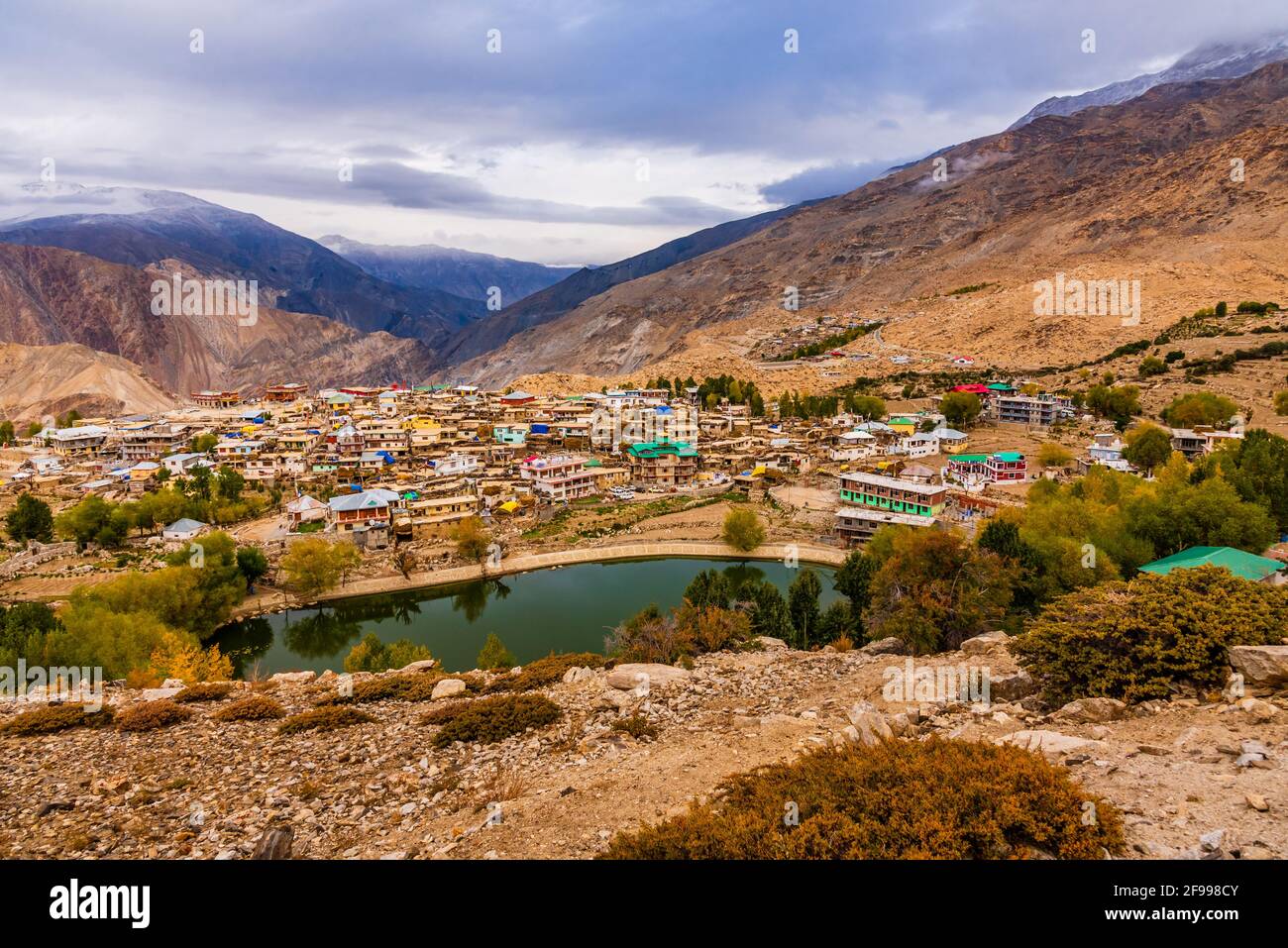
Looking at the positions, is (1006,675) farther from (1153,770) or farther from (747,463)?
(747,463)

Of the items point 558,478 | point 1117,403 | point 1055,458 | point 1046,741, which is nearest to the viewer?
point 1046,741

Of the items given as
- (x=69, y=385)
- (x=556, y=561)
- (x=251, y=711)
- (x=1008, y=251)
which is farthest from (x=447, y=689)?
(x=1008, y=251)

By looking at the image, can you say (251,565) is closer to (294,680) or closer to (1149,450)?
(294,680)

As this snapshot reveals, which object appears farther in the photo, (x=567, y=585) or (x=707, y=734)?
(x=567, y=585)

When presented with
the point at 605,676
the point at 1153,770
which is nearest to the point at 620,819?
the point at 1153,770

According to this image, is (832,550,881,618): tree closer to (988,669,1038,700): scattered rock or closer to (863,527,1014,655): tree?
(863,527,1014,655): tree

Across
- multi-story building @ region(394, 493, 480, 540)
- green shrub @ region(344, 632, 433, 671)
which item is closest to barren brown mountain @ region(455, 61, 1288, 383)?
multi-story building @ region(394, 493, 480, 540)

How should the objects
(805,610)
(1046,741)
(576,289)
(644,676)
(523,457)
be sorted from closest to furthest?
(1046,741) → (644,676) → (805,610) → (523,457) → (576,289)
